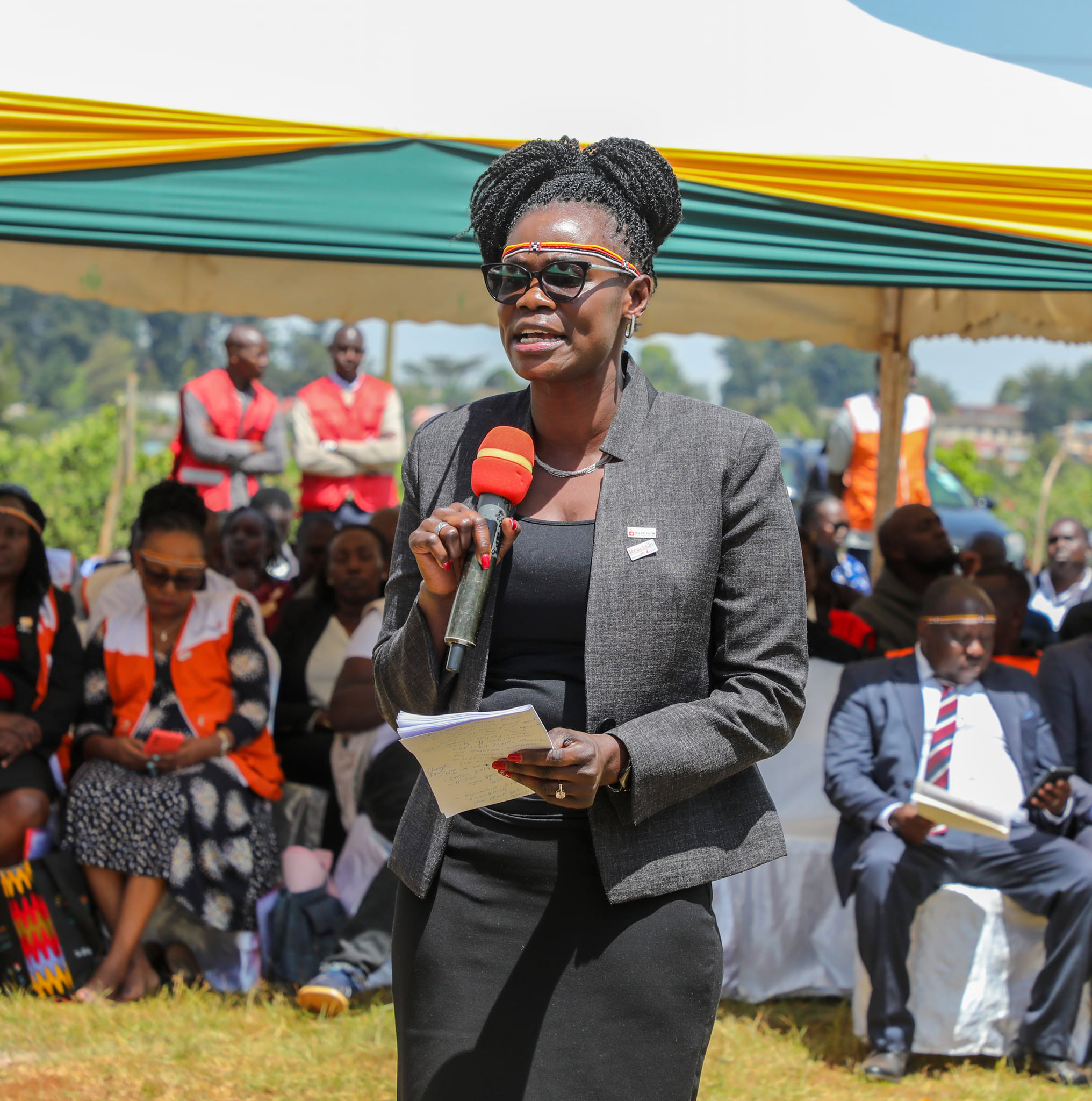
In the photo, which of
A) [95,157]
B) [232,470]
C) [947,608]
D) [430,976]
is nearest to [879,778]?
[947,608]

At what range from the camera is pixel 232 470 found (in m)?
7.84

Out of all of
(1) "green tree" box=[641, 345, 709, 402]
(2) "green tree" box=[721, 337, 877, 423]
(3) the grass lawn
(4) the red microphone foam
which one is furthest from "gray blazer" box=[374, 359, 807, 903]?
(2) "green tree" box=[721, 337, 877, 423]

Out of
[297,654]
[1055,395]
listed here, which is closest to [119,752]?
[297,654]

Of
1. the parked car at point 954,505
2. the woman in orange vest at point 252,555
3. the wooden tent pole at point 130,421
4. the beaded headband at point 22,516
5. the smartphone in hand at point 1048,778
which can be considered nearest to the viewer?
the smartphone in hand at point 1048,778

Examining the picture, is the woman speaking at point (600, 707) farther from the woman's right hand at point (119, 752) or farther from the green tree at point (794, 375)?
the green tree at point (794, 375)

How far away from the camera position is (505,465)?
6.48ft

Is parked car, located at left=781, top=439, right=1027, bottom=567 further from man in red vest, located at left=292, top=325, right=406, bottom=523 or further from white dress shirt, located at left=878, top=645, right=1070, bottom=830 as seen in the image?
white dress shirt, located at left=878, top=645, right=1070, bottom=830

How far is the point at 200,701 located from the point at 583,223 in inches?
128

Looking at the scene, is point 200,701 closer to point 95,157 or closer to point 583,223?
point 95,157

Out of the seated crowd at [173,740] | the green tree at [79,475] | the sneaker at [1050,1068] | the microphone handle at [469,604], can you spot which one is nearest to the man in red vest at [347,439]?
the seated crowd at [173,740]

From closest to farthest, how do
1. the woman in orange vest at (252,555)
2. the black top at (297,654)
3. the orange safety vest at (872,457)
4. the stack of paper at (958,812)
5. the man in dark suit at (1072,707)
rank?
the stack of paper at (958,812) → the man in dark suit at (1072,707) → the black top at (297,654) → the woman in orange vest at (252,555) → the orange safety vest at (872,457)

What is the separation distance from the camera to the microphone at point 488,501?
181cm

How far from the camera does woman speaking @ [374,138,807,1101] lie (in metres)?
1.98

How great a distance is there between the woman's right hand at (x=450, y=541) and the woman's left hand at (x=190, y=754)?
3.11 meters
